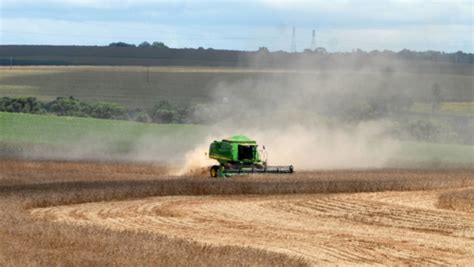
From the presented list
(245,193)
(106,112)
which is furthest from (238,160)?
(106,112)

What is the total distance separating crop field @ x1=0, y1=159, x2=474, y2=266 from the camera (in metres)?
23.2

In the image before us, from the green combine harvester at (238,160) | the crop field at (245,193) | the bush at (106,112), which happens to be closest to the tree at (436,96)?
the crop field at (245,193)

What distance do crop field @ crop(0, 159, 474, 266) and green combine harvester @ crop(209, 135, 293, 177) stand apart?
1.29 metres

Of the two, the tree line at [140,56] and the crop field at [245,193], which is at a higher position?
the tree line at [140,56]

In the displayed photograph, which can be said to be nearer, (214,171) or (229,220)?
(229,220)

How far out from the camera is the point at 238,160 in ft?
166

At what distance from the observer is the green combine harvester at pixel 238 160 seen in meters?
49.5

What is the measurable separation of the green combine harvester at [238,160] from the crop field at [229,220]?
129 cm

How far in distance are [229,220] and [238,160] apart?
723 inches

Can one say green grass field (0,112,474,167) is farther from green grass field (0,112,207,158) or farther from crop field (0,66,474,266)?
crop field (0,66,474,266)

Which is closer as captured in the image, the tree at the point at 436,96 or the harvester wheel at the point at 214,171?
the harvester wheel at the point at 214,171

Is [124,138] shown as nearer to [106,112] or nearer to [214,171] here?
[106,112]

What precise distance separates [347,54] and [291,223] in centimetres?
5719

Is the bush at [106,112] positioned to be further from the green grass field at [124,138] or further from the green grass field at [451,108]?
the green grass field at [451,108]
